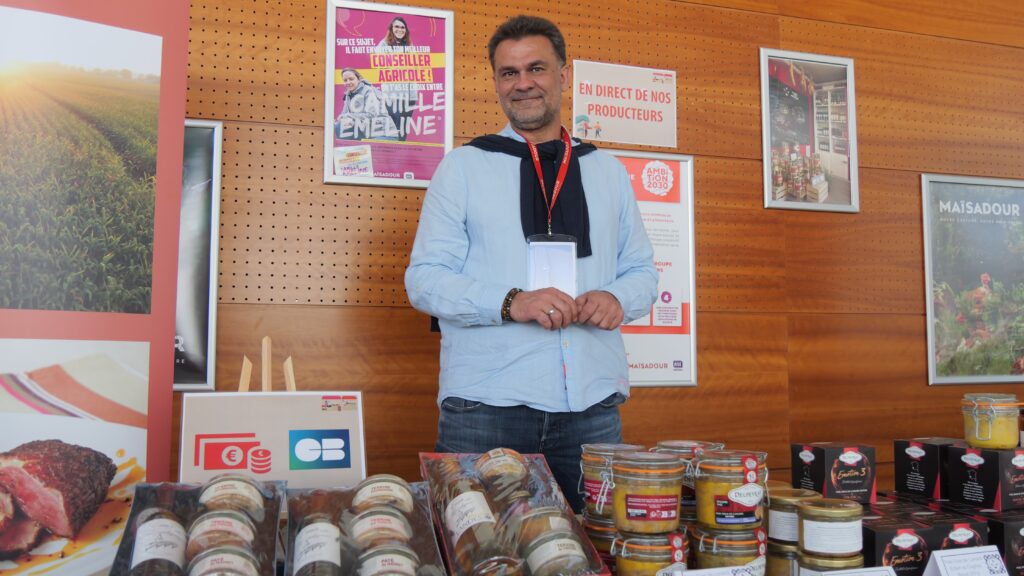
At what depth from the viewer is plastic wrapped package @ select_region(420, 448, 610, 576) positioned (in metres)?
1.17

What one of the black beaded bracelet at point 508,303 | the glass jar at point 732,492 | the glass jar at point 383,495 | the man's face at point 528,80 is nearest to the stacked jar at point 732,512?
the glass jar at point 732,492

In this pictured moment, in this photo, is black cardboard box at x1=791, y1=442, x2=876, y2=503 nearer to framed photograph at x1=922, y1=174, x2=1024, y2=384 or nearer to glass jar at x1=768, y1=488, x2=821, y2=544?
glass jar at x1=768, y1=488, x2=821, y2=544

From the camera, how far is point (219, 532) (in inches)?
45.4

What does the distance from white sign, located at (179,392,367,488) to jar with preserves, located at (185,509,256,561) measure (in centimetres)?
63

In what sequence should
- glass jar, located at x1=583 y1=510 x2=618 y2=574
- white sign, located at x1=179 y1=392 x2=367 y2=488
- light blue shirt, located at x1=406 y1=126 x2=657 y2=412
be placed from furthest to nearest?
light blue shirt, located at x1=406 y1=126 x2=657 y2=412 → white sign, located at x1=179 y1=392 x2=367 y2=488 → glass jar, located at x1=583 y1=510 x2=618 y2=574

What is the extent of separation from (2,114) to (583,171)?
136cm

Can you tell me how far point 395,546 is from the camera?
1157 millimetres

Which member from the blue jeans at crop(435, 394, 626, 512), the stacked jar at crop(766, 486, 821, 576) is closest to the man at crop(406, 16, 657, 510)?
the blue jeans at crop(435, 394, 626, 512)

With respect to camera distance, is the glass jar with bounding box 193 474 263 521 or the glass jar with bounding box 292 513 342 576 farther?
the glass jar with bounding box 193 474 263 521

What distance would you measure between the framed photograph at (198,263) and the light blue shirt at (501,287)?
1043mm

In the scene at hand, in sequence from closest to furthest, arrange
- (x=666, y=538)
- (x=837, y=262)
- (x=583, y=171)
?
(x=666, y=538)
(x=583, y=171)
(x=837, y=262)

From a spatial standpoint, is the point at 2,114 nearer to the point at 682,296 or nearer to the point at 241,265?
the point at 241,265

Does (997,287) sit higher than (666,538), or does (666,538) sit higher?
(997,287)

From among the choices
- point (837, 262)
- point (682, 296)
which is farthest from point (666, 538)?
point (837, 262)
